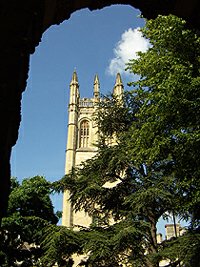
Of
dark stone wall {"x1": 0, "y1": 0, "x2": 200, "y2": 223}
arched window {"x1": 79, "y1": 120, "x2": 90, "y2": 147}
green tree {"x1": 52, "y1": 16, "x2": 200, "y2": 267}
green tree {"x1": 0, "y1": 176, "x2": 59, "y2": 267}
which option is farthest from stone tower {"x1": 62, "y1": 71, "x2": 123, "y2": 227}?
dark stone wall {"x1": 0, "y1": 0, "x2": 200, "y2": 223}

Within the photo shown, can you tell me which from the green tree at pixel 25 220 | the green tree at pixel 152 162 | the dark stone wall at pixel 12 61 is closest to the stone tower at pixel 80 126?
the green tree at pixel 25 220

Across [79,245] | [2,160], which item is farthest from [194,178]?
[2,160]

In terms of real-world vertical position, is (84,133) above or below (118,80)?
below

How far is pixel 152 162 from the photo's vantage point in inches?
428

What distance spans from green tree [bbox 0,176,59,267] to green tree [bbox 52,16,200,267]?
13.0ft

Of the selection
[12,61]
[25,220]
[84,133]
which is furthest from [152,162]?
[84,133]

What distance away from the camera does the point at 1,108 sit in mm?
1885

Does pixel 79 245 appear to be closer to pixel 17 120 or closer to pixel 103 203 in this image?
pixel 103 203

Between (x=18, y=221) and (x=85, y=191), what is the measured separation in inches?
267

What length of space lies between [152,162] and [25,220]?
10.6 metres

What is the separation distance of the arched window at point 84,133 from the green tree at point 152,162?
90.0ft

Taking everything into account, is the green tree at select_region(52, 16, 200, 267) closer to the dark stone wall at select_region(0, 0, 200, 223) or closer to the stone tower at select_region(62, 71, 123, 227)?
the dark stone wall at select_region(0, 0, 200, 223)

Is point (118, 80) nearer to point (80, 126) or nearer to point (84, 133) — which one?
point (80, 126)

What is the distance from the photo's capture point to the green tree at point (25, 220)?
1789 cm
